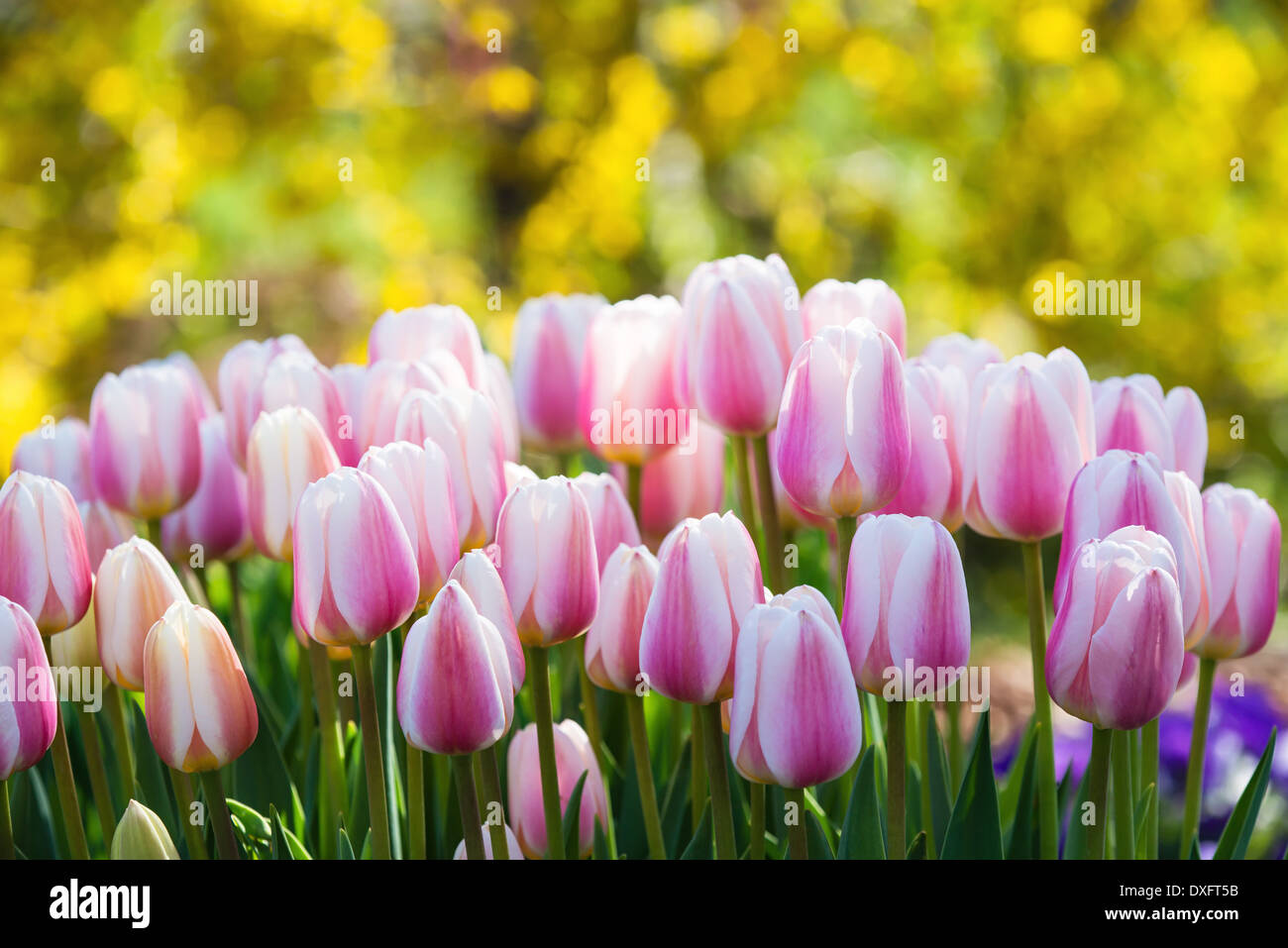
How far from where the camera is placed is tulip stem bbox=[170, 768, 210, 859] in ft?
2.77

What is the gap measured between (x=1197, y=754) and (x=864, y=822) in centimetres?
30

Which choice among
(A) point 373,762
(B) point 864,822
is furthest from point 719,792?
(A) point 373,762

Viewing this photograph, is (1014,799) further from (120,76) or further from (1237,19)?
(1237,19)

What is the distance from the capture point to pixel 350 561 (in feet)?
2.49

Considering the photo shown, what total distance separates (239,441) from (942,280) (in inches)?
114

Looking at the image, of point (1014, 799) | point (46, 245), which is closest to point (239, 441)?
point (1014, 799)

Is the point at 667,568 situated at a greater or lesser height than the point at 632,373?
lesser

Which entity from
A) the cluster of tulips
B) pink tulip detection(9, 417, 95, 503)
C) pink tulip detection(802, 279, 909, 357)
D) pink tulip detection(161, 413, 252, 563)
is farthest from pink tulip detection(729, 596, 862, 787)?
pink tulip detection(9, 417, 95, 503)

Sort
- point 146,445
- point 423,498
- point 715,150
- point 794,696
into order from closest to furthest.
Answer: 1. point 794,696
2. point 423,498
3. point 146,445
4. point 715,150

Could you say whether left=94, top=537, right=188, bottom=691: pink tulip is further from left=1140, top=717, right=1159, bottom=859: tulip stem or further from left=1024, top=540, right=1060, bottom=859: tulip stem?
left=1140, top=717, right=1159, bottom=859: tulip stem

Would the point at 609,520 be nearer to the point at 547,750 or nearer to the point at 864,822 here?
the point at 547,750

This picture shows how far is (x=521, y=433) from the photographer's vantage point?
1.23 metres

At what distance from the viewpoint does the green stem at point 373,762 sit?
802mm

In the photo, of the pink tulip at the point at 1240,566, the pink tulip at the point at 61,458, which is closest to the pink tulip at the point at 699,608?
the pink tulip at the point at 1240,566
